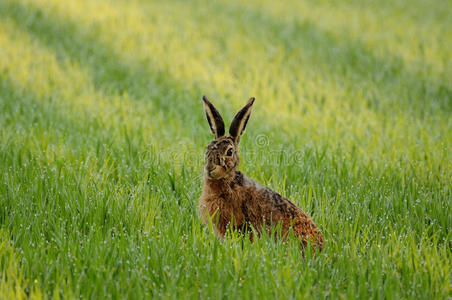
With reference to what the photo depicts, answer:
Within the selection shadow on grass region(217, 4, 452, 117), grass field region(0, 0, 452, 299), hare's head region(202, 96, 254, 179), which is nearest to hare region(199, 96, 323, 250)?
hare's head region(202, 96, 254, 179)

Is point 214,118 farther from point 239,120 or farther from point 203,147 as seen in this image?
point 203,147

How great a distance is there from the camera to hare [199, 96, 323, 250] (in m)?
3.32

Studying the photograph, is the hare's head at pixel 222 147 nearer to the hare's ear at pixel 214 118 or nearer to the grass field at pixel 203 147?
the hare's ear at pixel 214 118

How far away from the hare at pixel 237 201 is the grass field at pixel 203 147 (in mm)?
133

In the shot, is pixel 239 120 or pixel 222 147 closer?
pixel 222 147

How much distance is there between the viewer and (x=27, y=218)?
3.71m

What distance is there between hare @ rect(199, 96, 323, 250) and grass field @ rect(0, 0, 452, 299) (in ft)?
0.44

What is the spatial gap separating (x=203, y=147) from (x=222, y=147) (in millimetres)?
2136

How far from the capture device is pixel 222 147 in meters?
3.26

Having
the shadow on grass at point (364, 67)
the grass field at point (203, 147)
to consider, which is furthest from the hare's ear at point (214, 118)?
the shadow on grass at point (364, 67)

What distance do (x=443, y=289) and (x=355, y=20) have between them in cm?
1038

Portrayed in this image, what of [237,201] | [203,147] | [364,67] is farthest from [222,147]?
[364,67]

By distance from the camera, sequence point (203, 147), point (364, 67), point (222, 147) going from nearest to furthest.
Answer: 1. point (222, 147)
2. point (203, 147)
3. point (364, 67)

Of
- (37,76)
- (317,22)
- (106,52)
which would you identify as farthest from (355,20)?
(37,76)
